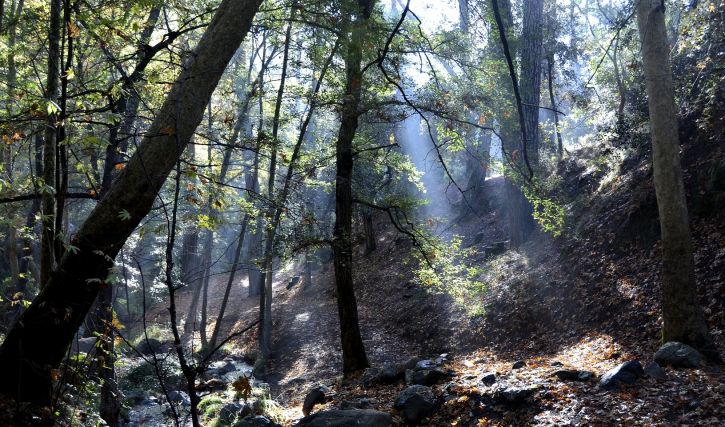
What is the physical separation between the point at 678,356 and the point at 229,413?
24.6 ft

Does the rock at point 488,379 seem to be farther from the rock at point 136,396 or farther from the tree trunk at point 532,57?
the rock at point 136,396

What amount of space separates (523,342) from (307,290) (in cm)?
1635

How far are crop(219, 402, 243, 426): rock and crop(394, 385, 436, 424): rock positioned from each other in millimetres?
3796

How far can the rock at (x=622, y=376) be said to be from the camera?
6008 millimetres

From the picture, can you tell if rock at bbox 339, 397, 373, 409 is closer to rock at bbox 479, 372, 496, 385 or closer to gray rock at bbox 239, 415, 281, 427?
gray rock at bbox 239, 415, 281, 427

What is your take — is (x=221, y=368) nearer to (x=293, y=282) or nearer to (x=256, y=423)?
(x=256, y=423)

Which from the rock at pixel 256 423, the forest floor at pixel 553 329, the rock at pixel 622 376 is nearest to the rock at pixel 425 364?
the forest floor at pixel 553 329

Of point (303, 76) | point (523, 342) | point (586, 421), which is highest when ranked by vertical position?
point (303, 76)

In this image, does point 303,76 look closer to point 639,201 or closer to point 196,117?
point 196,117

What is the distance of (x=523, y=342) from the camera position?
10516mm

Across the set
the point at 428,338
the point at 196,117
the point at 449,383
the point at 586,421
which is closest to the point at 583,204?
the point at 428,338

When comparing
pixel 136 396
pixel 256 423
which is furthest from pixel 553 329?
pixel 136 396

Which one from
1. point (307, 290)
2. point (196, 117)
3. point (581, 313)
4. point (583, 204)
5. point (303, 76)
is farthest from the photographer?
point (307, 290)

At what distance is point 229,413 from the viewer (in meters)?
9.74
